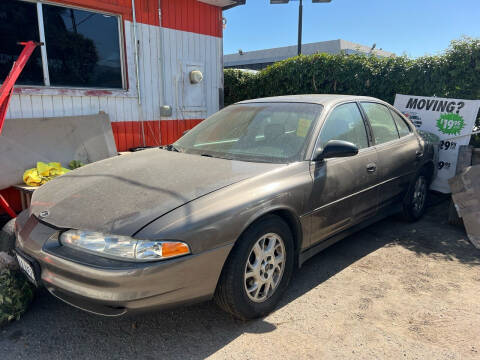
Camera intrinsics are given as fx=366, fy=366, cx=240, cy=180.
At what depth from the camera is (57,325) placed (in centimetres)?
272

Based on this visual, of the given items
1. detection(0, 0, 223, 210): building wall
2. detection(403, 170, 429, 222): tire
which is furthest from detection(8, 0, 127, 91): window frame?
detection(403, 170, 429, 222): tire

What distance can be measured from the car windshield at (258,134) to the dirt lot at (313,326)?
1223mm

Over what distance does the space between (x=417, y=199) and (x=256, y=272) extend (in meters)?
3.06

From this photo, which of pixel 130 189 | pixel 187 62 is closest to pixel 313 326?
pixel 130 189

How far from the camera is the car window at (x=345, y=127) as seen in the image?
3.30 m

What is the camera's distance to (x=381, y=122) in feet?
13.4

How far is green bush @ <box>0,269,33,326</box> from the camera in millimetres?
2695

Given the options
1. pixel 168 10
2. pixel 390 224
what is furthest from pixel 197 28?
pixel 390 224

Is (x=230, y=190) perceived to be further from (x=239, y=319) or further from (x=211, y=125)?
(x=211, y=125)

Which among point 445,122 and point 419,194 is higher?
point 445,122

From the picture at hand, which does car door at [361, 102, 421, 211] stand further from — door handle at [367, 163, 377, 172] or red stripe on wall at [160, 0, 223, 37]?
red stripe on wall at [160, 0, 223, 37]

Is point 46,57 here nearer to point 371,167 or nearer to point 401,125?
point 371,167

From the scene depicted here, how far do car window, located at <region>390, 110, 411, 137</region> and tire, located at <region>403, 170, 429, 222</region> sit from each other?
58cm

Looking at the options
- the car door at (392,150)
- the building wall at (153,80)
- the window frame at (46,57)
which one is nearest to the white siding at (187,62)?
the building wall at (153,80)
